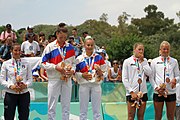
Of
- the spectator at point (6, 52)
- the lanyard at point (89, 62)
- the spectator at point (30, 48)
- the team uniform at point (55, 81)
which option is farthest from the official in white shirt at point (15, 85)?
the spectator at point (30, 48)

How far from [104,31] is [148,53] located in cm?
1825

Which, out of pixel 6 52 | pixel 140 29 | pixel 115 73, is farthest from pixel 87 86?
pixel 140 29

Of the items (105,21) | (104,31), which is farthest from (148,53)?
(105,21)

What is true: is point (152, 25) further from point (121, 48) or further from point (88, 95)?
point (88, 95)

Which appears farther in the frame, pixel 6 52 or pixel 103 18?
pixel 103 18

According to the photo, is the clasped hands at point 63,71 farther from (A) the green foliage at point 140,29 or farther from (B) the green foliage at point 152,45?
(A) the green foliage at point 140,29

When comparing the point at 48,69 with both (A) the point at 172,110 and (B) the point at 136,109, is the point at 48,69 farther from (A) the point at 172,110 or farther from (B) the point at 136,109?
(A) the point at 172,110

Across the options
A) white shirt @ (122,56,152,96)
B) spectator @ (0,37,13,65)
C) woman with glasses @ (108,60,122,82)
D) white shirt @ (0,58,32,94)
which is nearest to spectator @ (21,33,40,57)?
spectator @ (0,37,13,65)

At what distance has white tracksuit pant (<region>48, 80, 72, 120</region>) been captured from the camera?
684 cm

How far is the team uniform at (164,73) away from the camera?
7336mm

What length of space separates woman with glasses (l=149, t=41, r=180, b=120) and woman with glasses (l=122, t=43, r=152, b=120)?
0.24 metres

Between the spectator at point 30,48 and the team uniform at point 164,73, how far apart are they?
5099 mm

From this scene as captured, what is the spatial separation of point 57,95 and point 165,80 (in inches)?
82.5

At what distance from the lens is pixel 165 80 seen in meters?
7.32
